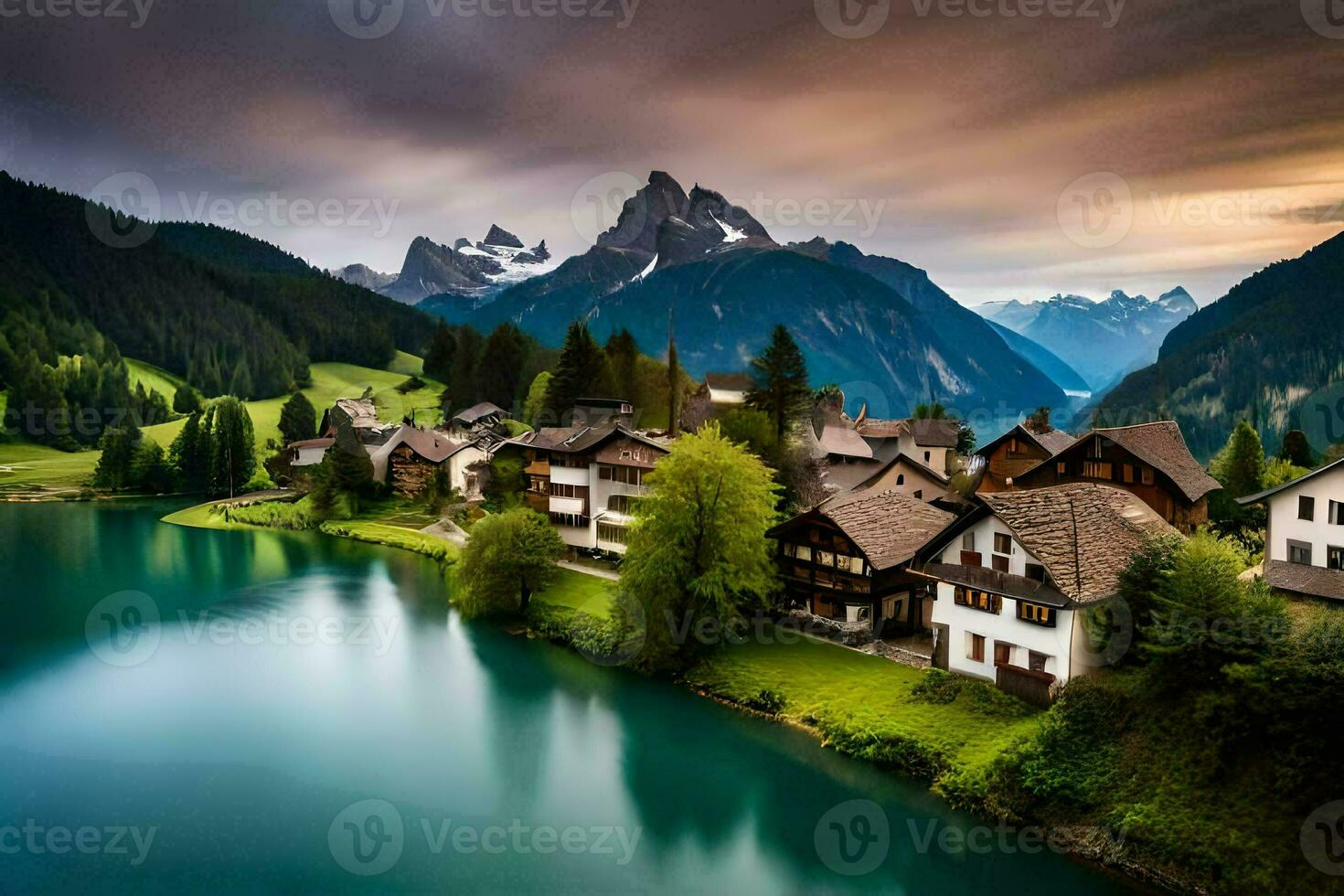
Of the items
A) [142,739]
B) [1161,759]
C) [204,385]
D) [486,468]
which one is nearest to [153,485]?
[486,468]

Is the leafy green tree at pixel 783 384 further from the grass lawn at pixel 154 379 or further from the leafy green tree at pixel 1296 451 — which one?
the grass lawn at pixel 154 379

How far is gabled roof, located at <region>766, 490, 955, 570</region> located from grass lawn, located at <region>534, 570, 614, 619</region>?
792 cm

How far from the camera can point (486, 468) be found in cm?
6031

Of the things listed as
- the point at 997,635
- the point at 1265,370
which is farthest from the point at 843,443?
the point at 1265,370

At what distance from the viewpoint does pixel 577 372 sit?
6362 cm

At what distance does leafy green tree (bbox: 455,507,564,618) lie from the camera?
119 feet

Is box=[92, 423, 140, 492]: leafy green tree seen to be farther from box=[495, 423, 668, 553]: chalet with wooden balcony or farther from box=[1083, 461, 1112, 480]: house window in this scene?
box=[1083, 461, 1112, 480]: house window

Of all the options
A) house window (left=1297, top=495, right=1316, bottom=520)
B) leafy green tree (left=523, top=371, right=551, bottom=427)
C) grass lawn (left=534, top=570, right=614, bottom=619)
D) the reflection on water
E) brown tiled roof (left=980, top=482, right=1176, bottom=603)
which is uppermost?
leafy green tree (left=523, top=371, right=551, bottom=427)

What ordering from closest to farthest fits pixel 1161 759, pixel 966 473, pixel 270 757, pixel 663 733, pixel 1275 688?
pixel 1275 688, pixel 1161 759, pixel 270 757, pixel 663 733, pixel 966 473

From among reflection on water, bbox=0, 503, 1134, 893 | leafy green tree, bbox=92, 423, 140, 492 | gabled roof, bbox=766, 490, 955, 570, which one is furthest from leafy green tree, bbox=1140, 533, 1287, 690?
leafy green tree, bbox=92, 423, 140, 492

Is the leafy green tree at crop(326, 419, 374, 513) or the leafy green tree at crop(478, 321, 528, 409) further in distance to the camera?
the leafy green tree at crop(478, 321, 528, 409)

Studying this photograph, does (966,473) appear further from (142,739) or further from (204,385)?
(204,385)

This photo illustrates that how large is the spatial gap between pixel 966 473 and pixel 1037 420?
498cm

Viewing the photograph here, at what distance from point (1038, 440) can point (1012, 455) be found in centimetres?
135
